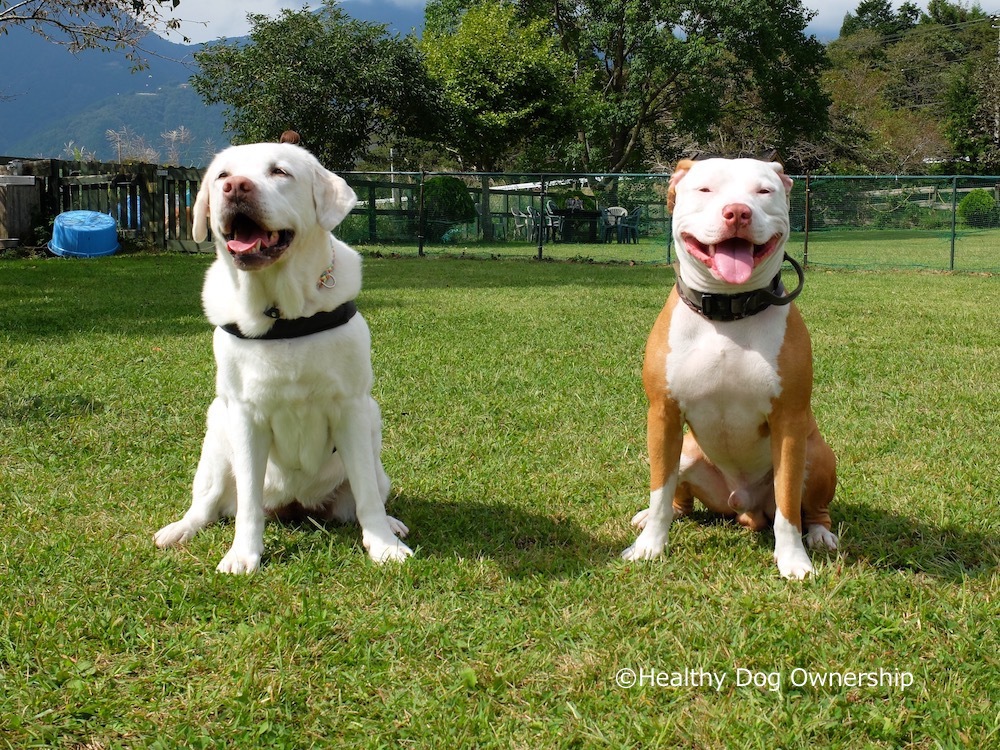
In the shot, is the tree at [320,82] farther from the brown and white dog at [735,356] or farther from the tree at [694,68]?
the brown and white dog at [735,356]

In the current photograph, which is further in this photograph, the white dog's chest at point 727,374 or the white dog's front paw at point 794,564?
the white dog's front paw at point 794,564

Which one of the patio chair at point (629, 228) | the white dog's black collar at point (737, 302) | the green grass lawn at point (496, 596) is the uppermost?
the patio chair at point (629, 228)

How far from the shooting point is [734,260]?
263 cm

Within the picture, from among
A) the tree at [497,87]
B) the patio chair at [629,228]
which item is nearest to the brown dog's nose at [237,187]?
the patio chair at [629,228]

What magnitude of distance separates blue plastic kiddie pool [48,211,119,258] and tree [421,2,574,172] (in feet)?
49.6

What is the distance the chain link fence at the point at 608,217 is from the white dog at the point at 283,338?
578 inches

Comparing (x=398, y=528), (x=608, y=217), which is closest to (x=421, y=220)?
(x=608, y=217)

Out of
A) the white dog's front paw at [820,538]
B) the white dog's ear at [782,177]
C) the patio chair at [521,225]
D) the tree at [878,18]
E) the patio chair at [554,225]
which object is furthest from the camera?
the tree at [878,18]

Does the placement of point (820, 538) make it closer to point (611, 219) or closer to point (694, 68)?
point (611, 219)

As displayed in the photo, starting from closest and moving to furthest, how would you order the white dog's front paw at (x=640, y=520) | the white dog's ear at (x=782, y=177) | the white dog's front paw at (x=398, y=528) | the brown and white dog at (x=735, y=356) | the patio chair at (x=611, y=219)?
the brown and white dog at (x=735, y=356) → the white dog's ear at (x=782, y=177) → the white dog's front paw at (x=398, y=528) → the white dog's front paw at (x=640, y=520) → the patio chair at (x=611, y=219)

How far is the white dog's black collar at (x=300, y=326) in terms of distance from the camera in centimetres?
285

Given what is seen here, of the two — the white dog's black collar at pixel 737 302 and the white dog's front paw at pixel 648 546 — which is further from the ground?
the white dog's black collar at pixel 737 302

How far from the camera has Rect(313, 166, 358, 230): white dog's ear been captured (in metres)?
2.87

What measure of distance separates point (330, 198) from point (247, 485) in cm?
104
